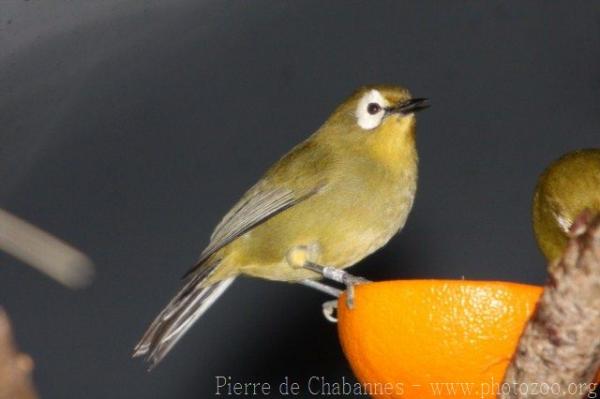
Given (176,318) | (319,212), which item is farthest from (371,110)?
(176,318)

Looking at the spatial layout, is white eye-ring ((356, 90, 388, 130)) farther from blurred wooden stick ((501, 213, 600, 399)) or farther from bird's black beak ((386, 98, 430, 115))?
blurred wooden stick ((501, 213, 600, 399))

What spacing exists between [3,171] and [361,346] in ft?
6.31

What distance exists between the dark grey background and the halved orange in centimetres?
148

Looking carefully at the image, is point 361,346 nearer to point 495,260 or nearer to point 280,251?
point 280,251

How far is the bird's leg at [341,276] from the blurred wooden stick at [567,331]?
0.25 m

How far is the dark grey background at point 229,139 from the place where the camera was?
2.69 m

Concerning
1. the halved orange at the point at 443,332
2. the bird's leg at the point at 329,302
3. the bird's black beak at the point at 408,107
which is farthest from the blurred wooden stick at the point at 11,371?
the bird's black beak at the point at 408,107

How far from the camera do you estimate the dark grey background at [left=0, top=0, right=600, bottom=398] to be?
2.69 m

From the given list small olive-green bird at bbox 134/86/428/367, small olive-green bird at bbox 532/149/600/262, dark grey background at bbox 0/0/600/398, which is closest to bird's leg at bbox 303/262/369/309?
small olive-green bird at bbox 134/86/428/367

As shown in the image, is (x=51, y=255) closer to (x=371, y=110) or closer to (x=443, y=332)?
(x=443, y=332)

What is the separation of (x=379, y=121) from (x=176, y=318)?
54 centimetres

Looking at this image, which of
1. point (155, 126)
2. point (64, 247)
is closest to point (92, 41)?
point (155, 126)

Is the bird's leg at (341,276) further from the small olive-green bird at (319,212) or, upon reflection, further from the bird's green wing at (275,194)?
the bird's green wing at (275,194)

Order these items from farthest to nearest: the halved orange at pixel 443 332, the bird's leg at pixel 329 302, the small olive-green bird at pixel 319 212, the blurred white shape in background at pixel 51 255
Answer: the small olive-green bird at pixel 319 212 → the bird's leg at pixel 329 302 → the halved orange at pixel 443 332 → the blurred white shape in background at pixel 51 255
